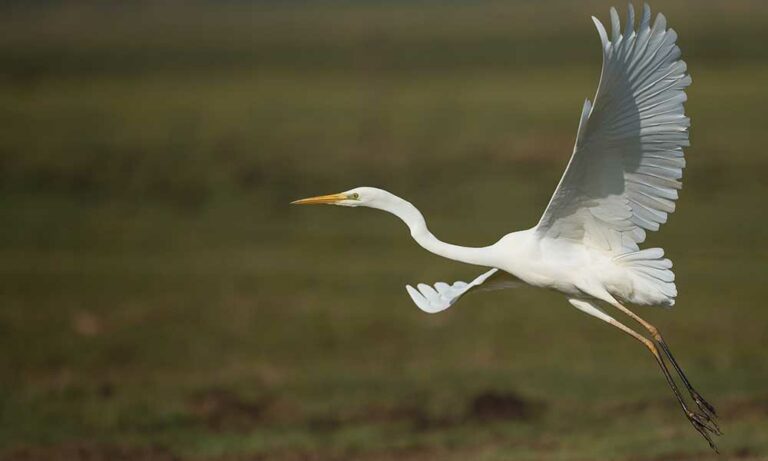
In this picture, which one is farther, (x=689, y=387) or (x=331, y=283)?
(x=331, y=283)

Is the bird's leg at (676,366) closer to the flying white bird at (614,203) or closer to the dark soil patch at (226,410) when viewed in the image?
the flying white bird at (614,203)

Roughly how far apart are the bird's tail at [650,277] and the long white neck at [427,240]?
93cm

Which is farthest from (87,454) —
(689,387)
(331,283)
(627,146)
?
(331,283)

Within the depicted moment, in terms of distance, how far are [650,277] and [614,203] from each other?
0.58 metres

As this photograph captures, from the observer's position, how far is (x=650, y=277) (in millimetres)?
8688

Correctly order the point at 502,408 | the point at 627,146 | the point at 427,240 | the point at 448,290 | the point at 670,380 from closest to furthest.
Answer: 1. the point at 627,146
2. the point at 670,380
3. the point at 427,240
4. the point at 448,290
5. the point at 502,408

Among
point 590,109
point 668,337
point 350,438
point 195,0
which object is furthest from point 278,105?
point 195,0

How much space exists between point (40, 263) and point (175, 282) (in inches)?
112

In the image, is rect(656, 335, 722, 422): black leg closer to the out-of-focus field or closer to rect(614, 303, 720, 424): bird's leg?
rect(614, 303, 720, 424): bird's leg

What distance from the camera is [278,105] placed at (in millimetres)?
41688

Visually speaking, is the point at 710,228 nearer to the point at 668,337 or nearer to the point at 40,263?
the point at 668,337

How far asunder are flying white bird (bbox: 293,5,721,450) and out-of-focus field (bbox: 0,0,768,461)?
245 cm

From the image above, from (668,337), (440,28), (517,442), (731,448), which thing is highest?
(731,448)

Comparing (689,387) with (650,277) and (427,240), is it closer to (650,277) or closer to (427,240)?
(650,277)
